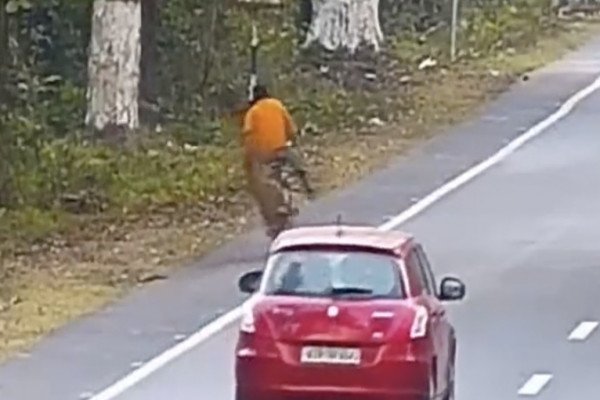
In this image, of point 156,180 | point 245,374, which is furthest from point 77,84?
point 245,374

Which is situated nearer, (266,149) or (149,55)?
(266,149)

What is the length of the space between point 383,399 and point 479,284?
7.55m

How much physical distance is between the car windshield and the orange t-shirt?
8240mm

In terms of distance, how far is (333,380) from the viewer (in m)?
17.7

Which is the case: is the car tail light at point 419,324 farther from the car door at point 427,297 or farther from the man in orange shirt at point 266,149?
the man in orange shirt at point 266,149

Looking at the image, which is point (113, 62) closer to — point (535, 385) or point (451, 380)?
point (535, 385)

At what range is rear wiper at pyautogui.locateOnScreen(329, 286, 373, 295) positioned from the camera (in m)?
17.8

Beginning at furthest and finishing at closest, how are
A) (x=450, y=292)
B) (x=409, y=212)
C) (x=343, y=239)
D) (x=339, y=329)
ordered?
(x=409, y=212), (x=450, y=292), (x=343, y=239), (x=339, y=329)

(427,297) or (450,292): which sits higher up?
(427,297)

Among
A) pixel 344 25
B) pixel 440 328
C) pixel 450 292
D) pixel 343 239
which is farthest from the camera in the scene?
pixel 344 25

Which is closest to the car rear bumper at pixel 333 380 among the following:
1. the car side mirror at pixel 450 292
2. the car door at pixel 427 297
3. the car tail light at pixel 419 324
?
the car tail light at pixel 419 324

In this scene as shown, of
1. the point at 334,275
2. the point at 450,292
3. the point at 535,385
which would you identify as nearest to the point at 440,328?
the point at 334,275

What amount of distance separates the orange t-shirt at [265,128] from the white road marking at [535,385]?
21.1ft

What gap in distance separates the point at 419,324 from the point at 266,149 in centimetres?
890
